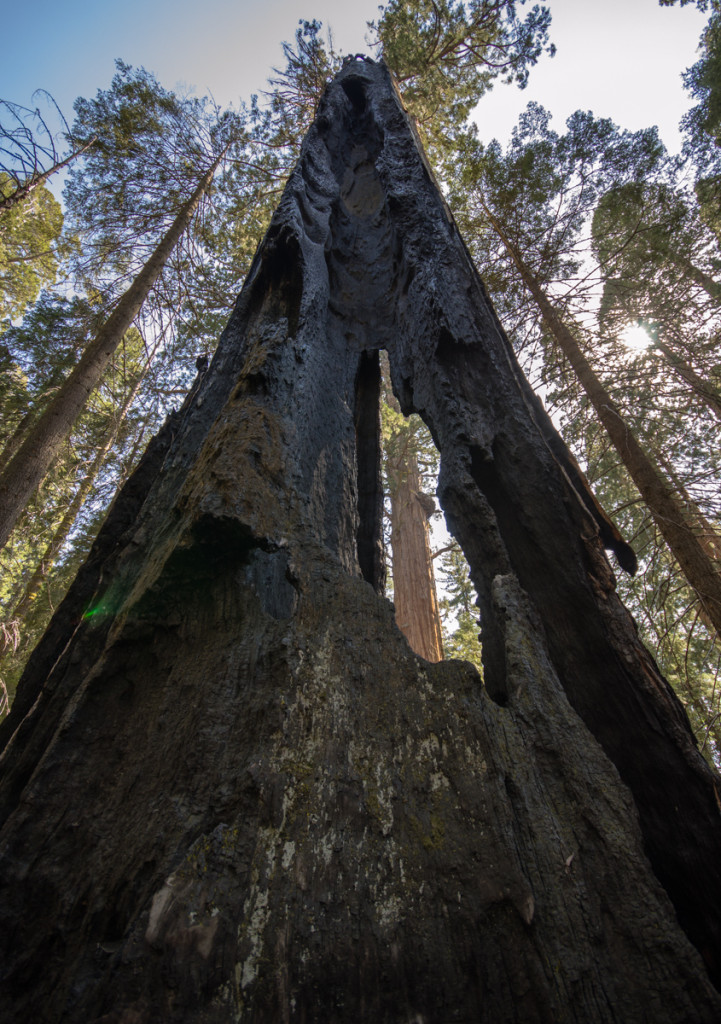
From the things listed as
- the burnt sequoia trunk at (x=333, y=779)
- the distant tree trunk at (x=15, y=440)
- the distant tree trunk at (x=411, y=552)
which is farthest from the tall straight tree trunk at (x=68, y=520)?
the burnt sequoia trunk at (x=333, y=779)

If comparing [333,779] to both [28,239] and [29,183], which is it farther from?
[28,239]

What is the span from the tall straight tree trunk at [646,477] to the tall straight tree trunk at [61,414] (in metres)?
6.11

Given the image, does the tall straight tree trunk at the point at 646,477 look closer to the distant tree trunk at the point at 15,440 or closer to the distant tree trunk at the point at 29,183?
the distant tree trunk at the point at 29,183

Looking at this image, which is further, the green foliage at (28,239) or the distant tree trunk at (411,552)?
the green foliage at (28,239)

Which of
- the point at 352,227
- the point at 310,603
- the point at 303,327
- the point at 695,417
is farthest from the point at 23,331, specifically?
the point at 695,417

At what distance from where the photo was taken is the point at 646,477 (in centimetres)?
563

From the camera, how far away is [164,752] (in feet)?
4.02

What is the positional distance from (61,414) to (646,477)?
7577 millimetres

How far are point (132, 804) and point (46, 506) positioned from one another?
10723 mm

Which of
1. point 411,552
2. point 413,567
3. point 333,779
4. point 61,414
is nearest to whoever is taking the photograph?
point 333,779

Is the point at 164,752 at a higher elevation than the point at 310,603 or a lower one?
lower

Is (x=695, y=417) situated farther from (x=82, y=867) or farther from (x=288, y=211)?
(x=82, y=867)

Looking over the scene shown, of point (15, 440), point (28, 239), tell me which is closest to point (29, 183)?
point (15, 440)

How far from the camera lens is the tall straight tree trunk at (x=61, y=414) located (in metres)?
5.66
